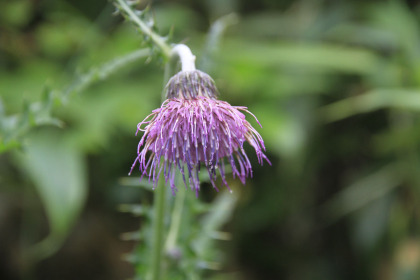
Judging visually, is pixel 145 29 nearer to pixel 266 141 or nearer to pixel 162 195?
pixel 162 195

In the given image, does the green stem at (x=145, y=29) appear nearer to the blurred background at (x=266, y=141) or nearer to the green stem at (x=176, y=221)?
the green stem at (x=176, y=221)

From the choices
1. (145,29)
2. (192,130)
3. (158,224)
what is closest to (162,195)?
(158,224)

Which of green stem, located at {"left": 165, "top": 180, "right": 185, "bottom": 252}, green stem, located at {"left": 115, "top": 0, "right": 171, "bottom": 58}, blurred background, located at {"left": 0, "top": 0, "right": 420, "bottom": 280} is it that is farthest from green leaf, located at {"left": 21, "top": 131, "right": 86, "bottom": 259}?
green stem, located at {"left": 115, "top": 0, "right": 171, "bottom": 58}

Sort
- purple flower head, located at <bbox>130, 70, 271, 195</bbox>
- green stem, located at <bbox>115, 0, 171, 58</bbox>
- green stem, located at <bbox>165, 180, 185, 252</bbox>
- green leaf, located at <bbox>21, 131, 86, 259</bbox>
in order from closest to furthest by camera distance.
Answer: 1. purple flower head, located at <bbox>130, 70, 271, 195</bbox>
2. green stem, located at <bbox>115, 0, 171, 58</bbox>
3. green stem, located at <bbox>165, 180, 185, 252</bbox>
4. green leaf, located at <bbox>21, 131, 86, 259</bbox>

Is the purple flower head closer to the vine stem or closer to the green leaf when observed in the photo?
the vine stem

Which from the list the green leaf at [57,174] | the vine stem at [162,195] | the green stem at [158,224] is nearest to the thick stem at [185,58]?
the vine stem at [162,195]
